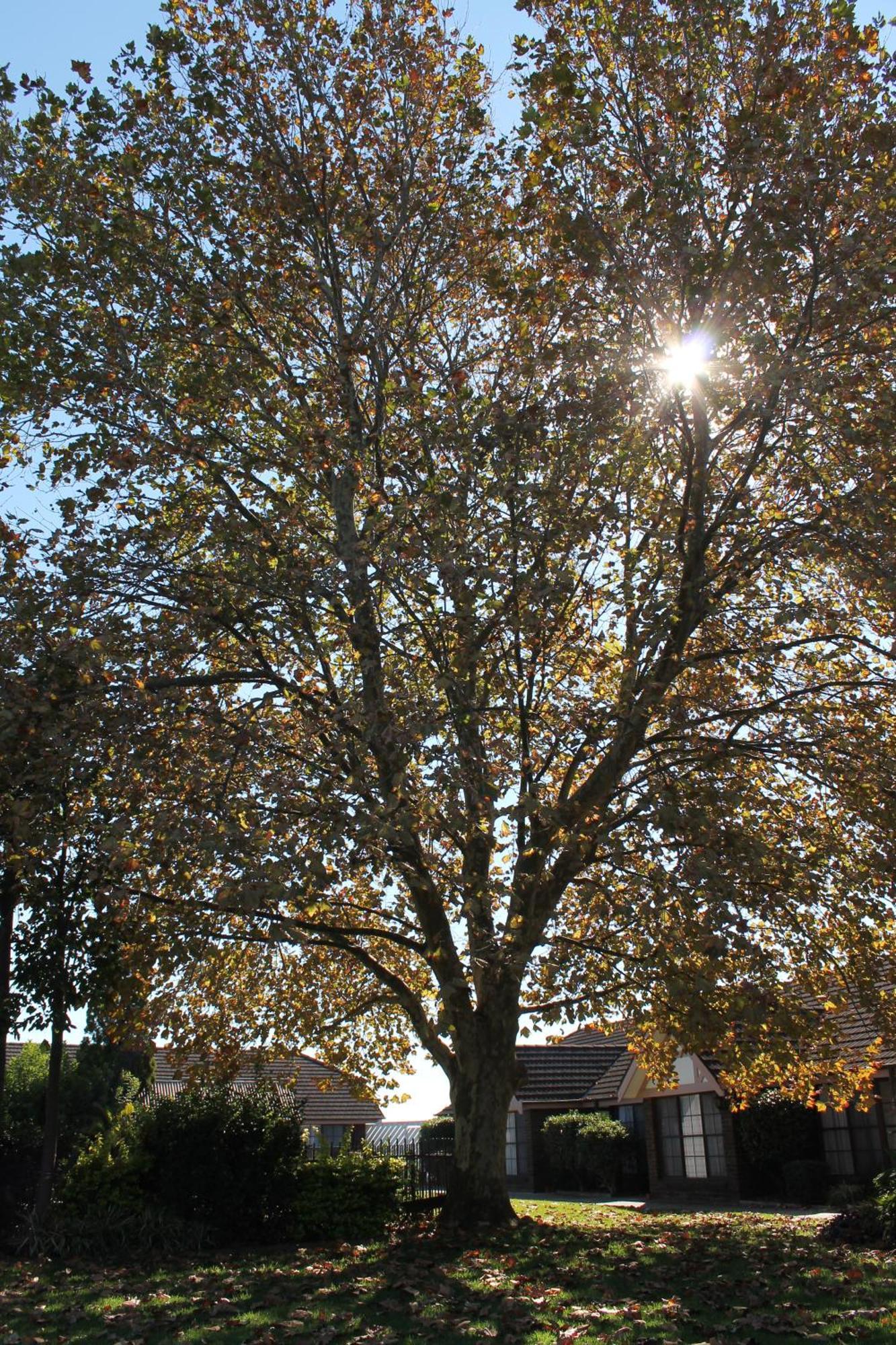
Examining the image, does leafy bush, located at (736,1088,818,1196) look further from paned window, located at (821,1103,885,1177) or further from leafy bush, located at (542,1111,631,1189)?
leafy bush, located at (542,1111,631,1189)

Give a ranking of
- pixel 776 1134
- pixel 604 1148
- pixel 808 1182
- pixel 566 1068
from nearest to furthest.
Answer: pixel 808 1182
pixel 776 1134
pixel 604 1148
pixel 566 1068

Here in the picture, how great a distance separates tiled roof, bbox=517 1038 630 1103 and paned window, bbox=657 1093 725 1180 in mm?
4498

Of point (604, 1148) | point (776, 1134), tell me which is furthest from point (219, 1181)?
point (604, 1148)

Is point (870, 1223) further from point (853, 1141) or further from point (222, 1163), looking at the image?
point (222, 1163)

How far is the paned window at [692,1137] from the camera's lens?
2439 cm

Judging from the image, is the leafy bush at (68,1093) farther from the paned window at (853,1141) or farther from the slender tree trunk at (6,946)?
the paned window at (853,1141)

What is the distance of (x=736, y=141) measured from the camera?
11117mm

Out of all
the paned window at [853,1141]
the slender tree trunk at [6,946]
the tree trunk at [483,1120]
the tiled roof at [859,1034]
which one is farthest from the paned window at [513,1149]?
the slender tree trunk at [6,946]

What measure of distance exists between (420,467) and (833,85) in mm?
6020

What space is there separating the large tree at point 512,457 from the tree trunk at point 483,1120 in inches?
2.0

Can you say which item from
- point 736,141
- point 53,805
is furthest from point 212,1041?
point 736,141

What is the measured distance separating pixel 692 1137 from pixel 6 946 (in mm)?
17367

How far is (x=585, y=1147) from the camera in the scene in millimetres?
27906

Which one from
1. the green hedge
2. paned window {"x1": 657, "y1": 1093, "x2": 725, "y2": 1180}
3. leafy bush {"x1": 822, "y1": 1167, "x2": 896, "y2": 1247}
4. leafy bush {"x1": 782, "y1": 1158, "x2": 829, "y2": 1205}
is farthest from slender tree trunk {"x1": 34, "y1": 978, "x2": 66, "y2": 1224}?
paned window {"x1": 657, "y1": 1093, "x2": 725, "y2": 1180}
